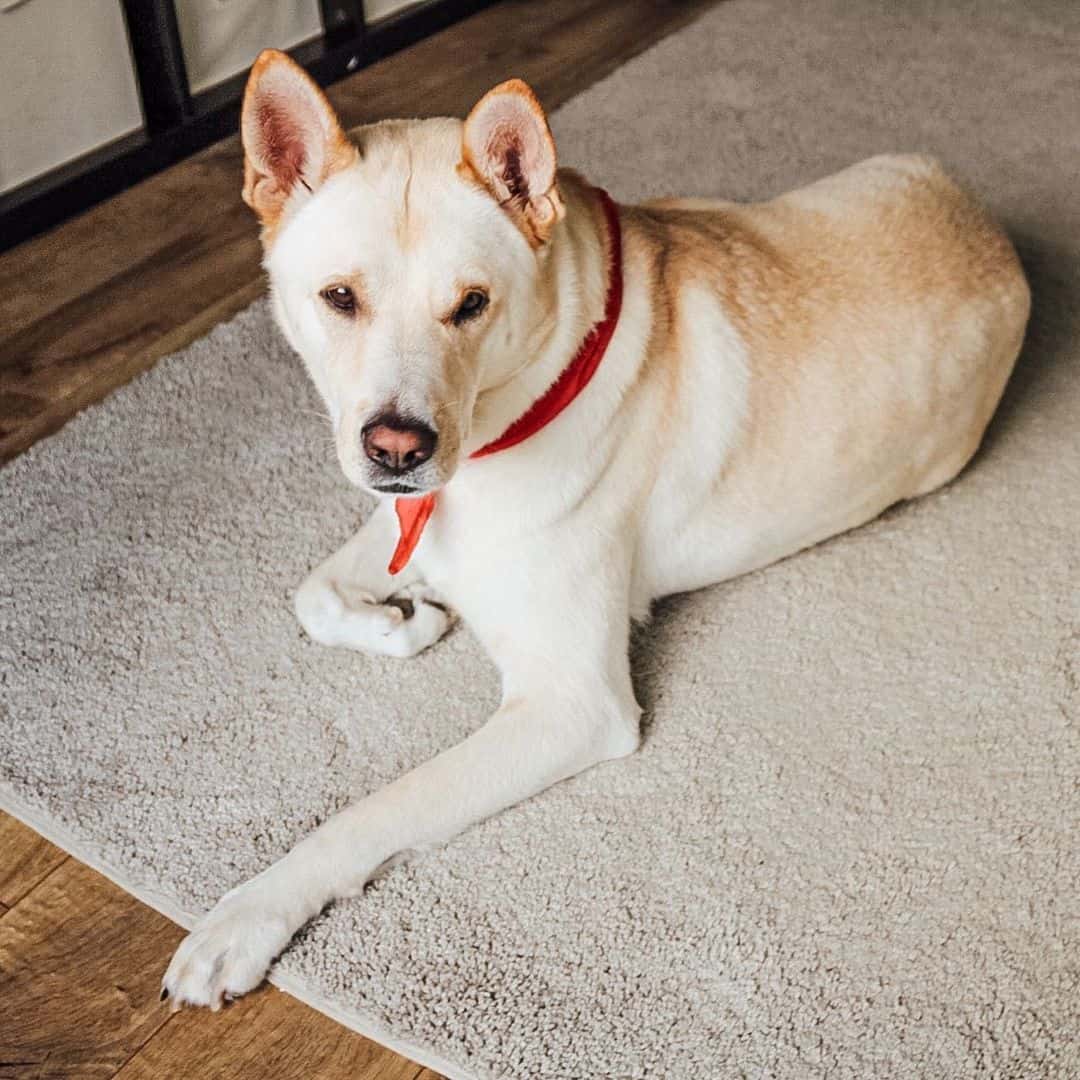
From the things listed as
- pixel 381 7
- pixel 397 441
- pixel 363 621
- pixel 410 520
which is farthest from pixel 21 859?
pixel 381 7

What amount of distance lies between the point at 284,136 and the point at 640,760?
100 cm

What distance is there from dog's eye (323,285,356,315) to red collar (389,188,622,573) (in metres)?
0.30

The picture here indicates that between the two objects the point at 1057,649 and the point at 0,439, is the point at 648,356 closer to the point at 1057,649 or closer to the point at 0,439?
the point at 1057,649

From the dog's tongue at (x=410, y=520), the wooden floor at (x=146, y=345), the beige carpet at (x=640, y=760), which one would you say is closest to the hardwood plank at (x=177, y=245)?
the wooden floor at (x=146, y=345)

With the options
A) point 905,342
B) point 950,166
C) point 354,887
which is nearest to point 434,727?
point 354,887

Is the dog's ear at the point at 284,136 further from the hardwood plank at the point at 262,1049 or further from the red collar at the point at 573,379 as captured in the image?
the hardwood plank at the point at 262,1049

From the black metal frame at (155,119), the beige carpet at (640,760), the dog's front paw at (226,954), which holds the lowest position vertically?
the beige carpet at (640,760)

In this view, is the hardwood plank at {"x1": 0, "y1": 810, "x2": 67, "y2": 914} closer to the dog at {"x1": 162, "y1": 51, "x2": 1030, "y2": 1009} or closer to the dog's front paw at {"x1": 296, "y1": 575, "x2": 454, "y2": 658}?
the dog at {"x1": 162, "y1": 51, "x2": 1030, "y2": 1009}

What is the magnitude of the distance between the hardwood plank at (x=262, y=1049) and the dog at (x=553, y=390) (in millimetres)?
34

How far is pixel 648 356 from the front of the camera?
6.02 feet

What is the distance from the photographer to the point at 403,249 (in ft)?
5.04

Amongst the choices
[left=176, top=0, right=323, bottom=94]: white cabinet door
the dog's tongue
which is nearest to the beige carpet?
the dog's tongue

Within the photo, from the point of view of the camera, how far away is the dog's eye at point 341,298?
156 cm

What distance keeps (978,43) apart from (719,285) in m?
2.37
